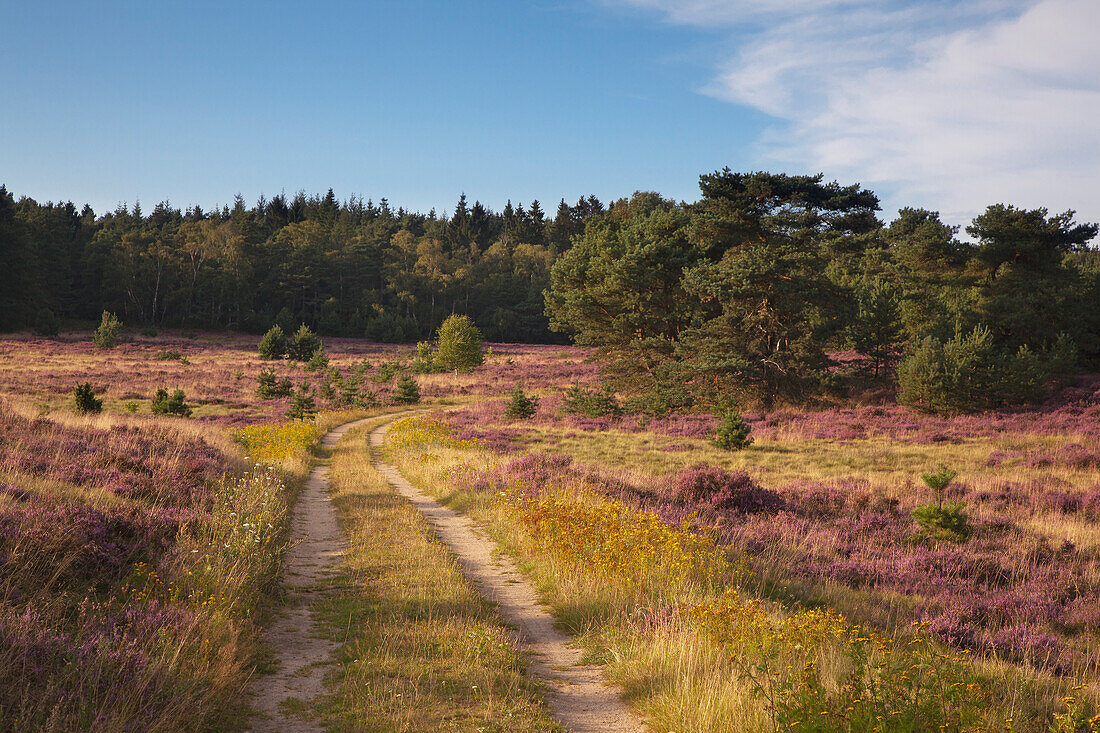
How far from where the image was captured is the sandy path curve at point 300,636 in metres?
5.12

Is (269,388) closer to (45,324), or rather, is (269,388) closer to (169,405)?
(169,405)

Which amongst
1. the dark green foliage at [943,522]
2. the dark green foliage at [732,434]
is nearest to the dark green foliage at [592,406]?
the dark green foliage at [732,434]

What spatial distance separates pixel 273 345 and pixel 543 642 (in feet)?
195

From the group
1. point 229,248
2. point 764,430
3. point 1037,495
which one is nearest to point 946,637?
point 1037,495

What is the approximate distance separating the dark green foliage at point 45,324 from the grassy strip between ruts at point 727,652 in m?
85.6

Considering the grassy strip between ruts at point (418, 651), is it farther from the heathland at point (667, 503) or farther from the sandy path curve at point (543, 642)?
the sandy path curve at point (543, 642)

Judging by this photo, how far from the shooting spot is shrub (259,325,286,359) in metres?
59.0

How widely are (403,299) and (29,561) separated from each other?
321 ft

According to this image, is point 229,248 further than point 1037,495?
Yes

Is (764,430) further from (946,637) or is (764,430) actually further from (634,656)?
(634,656)

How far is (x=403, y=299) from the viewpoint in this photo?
10112 cm

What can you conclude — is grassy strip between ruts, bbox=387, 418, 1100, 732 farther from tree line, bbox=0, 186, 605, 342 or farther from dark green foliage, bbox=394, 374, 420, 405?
tree line, bbox=0, 186, 605, 342

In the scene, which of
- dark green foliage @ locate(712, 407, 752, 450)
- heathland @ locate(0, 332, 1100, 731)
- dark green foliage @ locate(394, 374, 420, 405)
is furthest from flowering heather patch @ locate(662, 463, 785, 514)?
dark green foliage @ locate(394, 374, 420, 405)

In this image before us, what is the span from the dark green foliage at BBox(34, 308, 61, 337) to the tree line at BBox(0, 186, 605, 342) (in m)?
0.19
